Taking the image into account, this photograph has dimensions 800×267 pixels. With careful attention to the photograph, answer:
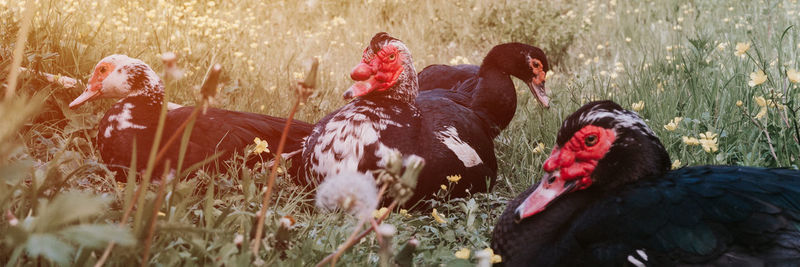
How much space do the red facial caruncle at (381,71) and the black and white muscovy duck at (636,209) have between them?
1.22 metres

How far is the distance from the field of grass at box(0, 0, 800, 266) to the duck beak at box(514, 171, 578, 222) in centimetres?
32

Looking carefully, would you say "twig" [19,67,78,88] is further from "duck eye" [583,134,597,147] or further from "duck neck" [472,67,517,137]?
"duck eye" [583,134,597,147]

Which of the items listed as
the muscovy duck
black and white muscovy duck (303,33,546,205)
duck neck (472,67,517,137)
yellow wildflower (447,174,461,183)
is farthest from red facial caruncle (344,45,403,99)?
duck neck (472,67,517,137)

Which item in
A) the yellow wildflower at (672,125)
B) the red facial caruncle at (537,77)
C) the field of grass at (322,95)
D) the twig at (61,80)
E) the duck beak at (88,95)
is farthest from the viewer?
the red facial caruncle at (537,77)

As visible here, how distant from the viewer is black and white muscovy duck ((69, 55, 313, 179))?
147 inches

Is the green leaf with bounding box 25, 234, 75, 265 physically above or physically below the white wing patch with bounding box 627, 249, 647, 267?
above

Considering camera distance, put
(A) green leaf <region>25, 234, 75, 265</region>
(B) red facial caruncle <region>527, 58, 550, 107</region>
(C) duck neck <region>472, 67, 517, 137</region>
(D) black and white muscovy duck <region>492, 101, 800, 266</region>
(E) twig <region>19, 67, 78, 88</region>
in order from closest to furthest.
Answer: (A) green leaf <region>25, 234, 75, 265</region>
(D) black and white muscovy duck <region>492, 101, 800, 266</region>
(E) twig <region>19, 67, 78, 88</region>
(C) duck neck <region>472, 67, 517, 137</region>
(B) red facial caruncle <region>527, 58, 550, 107</region>

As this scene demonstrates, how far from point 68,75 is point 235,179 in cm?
158

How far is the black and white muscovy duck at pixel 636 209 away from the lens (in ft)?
6.72

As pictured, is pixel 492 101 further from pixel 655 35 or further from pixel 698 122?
pixel 655 35

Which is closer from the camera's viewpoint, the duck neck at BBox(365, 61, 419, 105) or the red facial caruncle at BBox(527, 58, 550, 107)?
the duck neck at BBox(365, 61, 419, 105)

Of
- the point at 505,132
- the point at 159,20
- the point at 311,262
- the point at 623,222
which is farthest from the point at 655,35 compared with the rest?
the point at 311,262

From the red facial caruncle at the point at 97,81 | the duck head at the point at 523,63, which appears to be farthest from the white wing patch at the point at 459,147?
the red facial caruncle at the point at 97,81

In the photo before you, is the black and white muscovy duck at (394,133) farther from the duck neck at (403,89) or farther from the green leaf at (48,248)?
the green leaf at (48,248)
